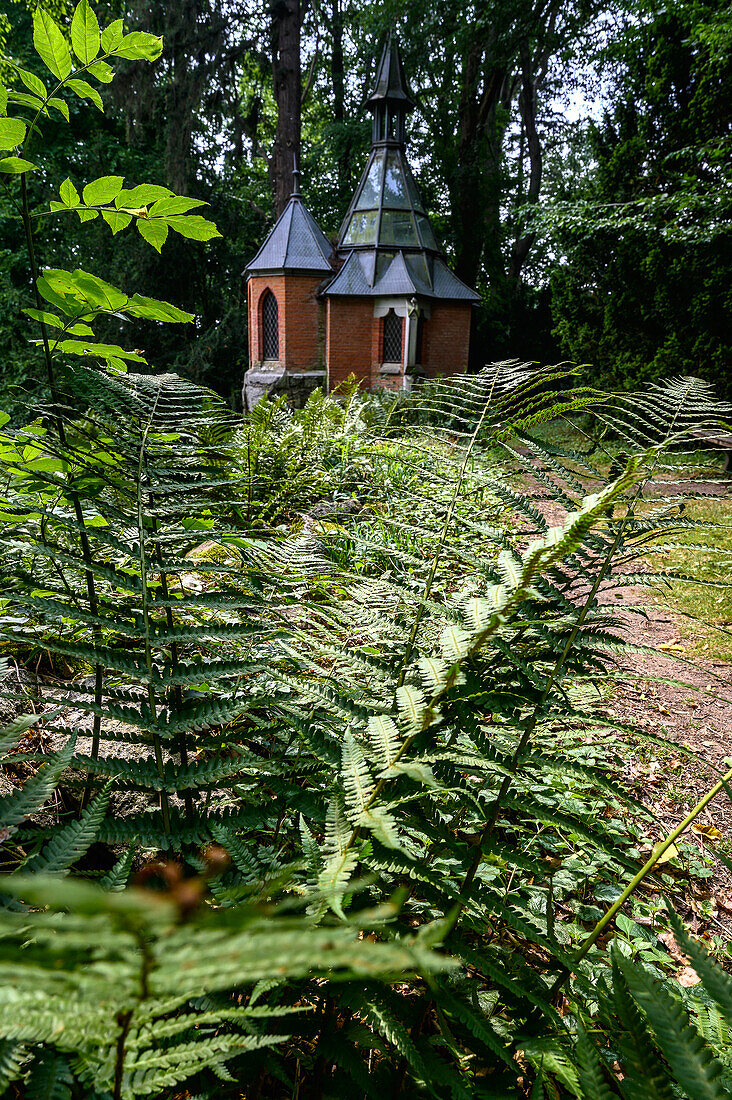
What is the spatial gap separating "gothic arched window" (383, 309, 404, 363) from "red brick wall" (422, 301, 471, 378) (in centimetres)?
95

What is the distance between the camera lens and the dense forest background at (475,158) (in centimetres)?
1148

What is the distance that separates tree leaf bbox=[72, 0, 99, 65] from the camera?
1187 mm

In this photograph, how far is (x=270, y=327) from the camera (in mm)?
19578

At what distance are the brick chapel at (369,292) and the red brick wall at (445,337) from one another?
0.10 ft

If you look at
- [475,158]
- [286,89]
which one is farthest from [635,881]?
[475,158]

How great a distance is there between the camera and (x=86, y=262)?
62.5ft

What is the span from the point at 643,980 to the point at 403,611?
963 mm

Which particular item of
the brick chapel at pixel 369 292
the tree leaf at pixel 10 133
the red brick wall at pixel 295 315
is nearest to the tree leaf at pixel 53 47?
the tree leaf at pixel 10 133

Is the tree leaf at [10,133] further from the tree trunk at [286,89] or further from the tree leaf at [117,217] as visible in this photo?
the tree trunk at [286,89]

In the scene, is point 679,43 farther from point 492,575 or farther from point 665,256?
point 492,575

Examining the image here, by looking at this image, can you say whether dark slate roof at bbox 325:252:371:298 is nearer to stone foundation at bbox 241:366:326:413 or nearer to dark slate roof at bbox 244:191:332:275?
dark slate roof at bbox 244:191:332:275

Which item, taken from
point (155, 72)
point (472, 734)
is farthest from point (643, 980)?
point (155, 72)

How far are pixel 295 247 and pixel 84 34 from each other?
63.5 ft

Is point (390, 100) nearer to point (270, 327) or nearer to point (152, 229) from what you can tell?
point (270, 327)
